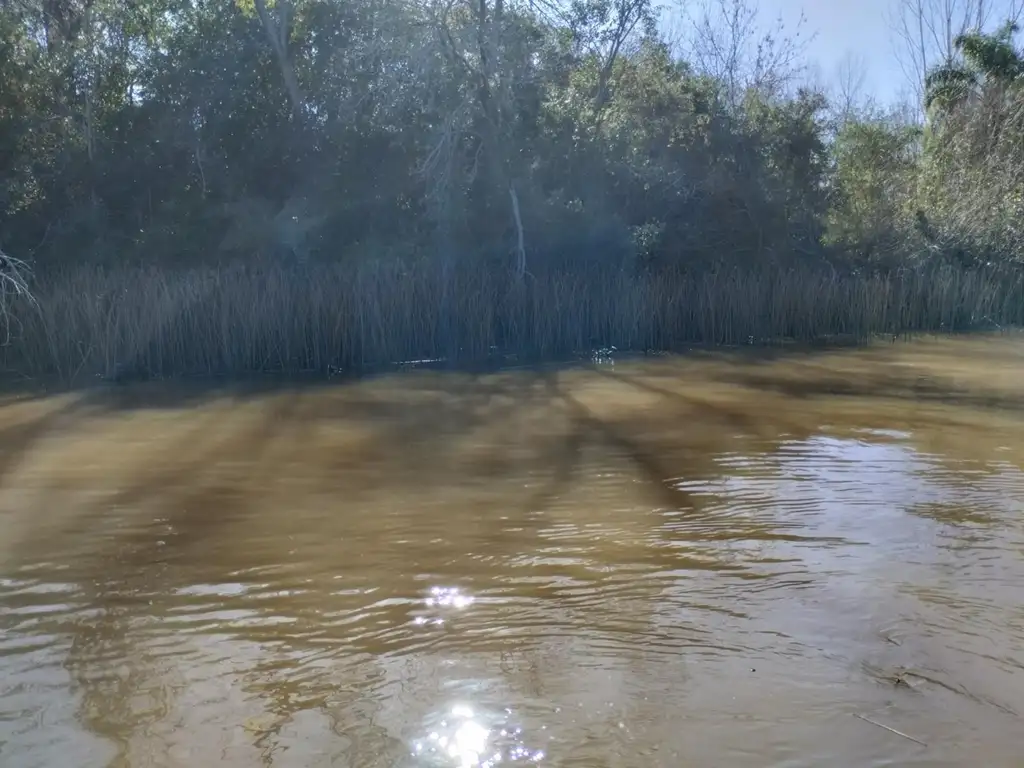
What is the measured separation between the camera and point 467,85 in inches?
521

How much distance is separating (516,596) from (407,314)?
7.91m

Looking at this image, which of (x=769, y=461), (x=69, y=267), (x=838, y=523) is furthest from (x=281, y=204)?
(x=838, y=523)

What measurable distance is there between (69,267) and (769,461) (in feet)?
30.9

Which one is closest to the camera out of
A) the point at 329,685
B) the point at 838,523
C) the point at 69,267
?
the point at 329,685

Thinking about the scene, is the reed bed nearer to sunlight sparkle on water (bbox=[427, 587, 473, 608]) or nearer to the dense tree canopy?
the dense tree canopy

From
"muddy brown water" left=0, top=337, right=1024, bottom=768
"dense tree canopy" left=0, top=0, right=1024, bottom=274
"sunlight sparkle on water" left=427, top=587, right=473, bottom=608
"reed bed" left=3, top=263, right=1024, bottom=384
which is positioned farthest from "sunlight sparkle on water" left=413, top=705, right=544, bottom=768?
"dense tree canopy" left=0, top=0, right=1024, bottom=274

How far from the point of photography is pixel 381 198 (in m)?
13.9

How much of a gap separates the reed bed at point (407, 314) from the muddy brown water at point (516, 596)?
312 centimetres

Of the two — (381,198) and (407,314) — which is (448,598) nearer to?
(407,314)

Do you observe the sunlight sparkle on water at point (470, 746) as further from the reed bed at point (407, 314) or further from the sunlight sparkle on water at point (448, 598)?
the reed bed at point (407, 314)

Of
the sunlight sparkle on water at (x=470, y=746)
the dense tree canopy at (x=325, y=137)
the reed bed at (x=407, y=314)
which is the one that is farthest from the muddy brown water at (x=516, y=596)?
the dense tree canopy at (x=325, y=137)

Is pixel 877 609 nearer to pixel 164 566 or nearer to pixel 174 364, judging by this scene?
pixel 164 566

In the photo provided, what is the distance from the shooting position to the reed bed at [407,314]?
10.4m

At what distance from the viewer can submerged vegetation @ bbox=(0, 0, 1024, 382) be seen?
11102mm
